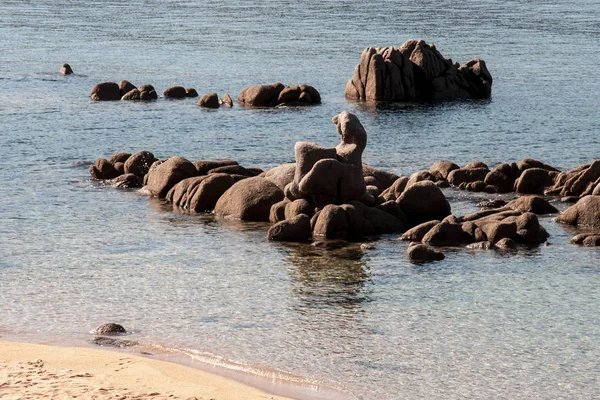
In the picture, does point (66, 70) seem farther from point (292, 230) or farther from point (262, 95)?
point (292, 230)

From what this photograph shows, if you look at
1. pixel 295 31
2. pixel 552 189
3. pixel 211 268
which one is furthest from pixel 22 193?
pixel 295 31

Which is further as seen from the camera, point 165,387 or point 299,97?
point 299,97

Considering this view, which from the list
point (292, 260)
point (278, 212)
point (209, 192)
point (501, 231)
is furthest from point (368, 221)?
point (209, 192)

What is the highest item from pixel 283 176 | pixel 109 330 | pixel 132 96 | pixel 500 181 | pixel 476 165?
pixel 132 96

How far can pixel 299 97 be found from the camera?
55.5m

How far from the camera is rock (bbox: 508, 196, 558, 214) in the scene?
31.5 m

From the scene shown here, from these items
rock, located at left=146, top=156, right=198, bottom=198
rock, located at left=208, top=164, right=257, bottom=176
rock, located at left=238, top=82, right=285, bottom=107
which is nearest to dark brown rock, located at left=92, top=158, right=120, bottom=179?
rock, located at left=146, top=156, right=198, bottom=198

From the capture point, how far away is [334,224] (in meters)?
29.1

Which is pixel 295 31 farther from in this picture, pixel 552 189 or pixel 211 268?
pixel 211 268

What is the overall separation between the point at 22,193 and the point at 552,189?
17314mm

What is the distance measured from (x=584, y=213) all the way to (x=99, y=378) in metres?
17.0

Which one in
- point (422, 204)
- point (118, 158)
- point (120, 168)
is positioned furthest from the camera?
point (118, 158)

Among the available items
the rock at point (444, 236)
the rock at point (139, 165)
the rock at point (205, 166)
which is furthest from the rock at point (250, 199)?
the rock at point (139, 165)

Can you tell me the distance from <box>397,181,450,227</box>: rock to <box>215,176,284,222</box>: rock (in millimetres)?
3723
